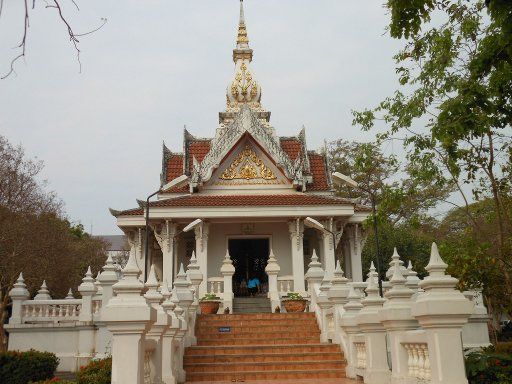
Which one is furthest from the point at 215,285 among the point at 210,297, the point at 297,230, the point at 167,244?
the point at 297,230

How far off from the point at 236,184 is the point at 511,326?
1159cm

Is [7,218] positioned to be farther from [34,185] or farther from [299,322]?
[299,322]

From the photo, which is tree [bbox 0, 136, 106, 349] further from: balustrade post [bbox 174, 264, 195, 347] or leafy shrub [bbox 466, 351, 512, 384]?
leafy shrub [bbox 466, 351, 512, 384]

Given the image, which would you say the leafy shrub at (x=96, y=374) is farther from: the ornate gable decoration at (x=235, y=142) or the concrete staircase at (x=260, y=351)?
the ornate gable decoration at (x=235, y=142)

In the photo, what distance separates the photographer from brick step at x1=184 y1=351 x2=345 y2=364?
10352mm

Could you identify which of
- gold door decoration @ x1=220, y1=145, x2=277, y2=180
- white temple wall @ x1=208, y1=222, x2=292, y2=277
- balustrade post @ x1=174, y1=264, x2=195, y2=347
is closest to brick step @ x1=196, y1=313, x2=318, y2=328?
balustrade post @ x1=174, y1=264, x2=195, y2=347

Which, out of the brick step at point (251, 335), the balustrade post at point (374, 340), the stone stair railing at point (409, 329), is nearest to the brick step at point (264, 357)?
the stone stair railing at point (409, 329)

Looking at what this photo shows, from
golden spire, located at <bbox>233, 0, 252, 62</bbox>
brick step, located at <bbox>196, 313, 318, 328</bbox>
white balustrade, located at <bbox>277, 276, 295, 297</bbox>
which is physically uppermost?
golden spire, located at <bbox>233, 0, 252, 62</bbox>

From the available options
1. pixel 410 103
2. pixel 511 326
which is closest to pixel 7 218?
pixel 410 103

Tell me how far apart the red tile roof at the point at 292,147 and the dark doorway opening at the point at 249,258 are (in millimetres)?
4136

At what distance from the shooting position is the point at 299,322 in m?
12.6

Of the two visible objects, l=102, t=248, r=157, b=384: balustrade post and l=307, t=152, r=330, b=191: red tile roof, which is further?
l=307, t=152, r=330, b=191: red tile roof

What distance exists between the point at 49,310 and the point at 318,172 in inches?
470

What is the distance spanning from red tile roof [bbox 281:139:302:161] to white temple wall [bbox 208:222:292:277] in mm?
3858
